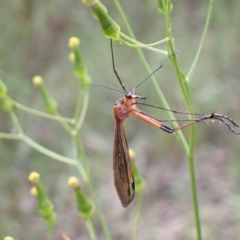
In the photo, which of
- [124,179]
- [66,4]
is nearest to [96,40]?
[66,4]

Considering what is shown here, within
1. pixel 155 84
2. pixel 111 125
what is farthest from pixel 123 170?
pixel 111 125

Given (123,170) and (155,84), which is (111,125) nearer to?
(123,170)

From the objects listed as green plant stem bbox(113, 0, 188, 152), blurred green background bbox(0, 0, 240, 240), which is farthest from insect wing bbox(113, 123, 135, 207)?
blurred green background bbox(0, 0, 240, 240)

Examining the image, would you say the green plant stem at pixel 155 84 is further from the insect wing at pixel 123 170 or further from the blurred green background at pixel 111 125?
the blurred green background at pixel 111 125

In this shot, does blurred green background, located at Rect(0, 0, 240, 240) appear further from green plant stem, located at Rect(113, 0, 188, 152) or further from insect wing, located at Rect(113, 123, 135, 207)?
green plant stem, located at Rect(113, 0, 188, 152)

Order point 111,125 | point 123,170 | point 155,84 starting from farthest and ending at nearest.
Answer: point 111,125
point 123,170
point 155,84

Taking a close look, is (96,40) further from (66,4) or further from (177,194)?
(177,194)

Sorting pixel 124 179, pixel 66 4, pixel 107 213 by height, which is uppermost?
pixel 66 4

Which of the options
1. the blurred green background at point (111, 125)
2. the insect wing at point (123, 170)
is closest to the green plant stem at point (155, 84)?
the insect wing at point (123, 170)
